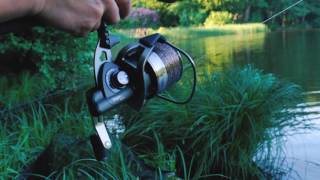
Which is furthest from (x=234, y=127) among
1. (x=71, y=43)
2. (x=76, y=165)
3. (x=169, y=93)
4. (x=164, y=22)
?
(x=164, y=22)

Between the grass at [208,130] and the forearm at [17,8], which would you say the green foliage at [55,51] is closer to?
the grass at [208,130]

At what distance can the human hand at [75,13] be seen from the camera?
103 centimetres

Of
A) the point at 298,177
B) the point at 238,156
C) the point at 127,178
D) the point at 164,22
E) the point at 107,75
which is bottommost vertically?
the point at 164,22

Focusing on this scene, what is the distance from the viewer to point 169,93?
379 centimetres

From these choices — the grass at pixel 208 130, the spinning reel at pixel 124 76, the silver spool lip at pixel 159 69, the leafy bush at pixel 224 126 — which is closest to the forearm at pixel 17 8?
the spinning reel at pixel 124 76

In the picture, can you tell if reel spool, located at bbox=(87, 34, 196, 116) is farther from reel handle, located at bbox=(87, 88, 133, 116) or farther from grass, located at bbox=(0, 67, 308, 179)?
grass, located at bbox=(0, 67, 308, 179)

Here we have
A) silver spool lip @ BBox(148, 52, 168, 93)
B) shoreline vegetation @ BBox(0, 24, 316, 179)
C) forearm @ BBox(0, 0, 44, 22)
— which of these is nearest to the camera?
forearm @ BBox(0, 0, 44, 22)

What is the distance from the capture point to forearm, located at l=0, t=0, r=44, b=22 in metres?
0.94

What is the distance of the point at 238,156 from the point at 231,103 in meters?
0.32

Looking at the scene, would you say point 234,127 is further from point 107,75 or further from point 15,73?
point 15,73

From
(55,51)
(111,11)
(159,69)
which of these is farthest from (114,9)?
(55,51)

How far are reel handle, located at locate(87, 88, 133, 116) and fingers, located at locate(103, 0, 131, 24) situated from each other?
21 centimetres

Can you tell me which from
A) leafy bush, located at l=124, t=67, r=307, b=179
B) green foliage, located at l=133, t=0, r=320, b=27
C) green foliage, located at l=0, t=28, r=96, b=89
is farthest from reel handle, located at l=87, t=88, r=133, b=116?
green foliage, located at l=133, t=0, r=320, b=27

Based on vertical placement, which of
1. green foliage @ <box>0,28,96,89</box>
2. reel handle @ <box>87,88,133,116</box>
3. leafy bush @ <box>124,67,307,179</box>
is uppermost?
reel handle @ <box>87,88,133,116</box>
